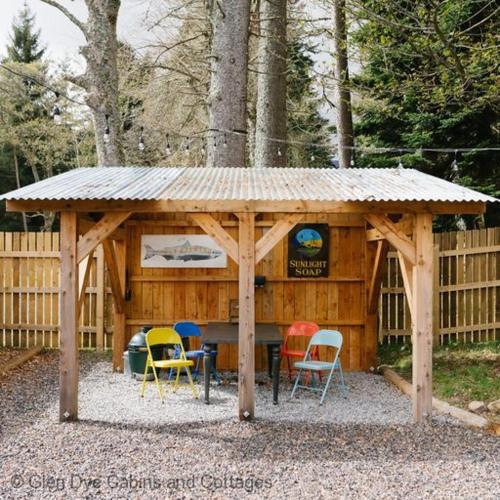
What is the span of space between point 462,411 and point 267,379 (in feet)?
9.56

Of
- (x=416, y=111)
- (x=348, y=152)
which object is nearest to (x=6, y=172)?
(x=348, y=152)

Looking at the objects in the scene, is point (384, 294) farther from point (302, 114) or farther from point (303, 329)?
point (302, 114)

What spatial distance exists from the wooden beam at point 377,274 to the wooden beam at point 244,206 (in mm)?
1771

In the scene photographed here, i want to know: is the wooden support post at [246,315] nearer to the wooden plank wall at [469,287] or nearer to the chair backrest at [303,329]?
the chair backrest at [303,329]

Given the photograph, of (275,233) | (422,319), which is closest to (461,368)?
(422,319)

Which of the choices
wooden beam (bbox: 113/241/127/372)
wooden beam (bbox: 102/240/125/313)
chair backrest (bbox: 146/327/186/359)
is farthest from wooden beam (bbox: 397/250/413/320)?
wooden beam (bbox: 113/241/127/372)

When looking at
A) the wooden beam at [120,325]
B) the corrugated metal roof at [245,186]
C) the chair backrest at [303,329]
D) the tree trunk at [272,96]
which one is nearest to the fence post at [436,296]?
the corrugated metal roof at [245,186]

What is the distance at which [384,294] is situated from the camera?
9.73 meters

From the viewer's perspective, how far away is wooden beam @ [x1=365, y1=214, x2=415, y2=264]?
233 inches

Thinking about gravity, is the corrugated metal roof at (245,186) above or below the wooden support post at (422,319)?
above

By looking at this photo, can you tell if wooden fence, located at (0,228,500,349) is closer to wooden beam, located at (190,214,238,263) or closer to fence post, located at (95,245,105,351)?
fence post, located at (95,245,105,351)

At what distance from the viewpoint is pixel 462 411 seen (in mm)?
6066

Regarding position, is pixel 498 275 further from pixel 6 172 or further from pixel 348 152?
pixel 6 172

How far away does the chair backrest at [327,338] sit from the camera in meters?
7.22
